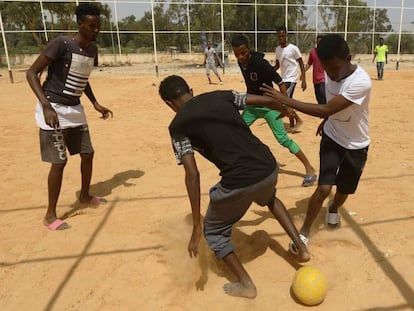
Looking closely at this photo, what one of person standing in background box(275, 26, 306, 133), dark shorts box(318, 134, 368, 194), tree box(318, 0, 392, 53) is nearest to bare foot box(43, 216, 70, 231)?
dark shorts box(318, 134, 368, 194)

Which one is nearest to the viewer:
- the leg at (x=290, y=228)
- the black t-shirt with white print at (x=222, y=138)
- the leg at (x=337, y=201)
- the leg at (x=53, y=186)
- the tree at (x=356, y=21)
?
the black t-shirt with white print at (x=222, y=138)

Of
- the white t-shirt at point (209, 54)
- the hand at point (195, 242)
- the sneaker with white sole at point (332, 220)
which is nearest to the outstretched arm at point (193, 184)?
the hand at point (195, 242)

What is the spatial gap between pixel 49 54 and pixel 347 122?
283 cm

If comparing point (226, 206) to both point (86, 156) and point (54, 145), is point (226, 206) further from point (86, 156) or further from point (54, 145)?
point (86, 156)

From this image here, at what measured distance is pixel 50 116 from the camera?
3693 mm

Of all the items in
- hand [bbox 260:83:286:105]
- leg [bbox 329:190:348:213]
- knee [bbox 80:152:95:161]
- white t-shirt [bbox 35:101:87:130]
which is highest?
hand [bbox 260:83:286:105]

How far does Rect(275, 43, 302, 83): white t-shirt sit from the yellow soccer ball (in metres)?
5.57

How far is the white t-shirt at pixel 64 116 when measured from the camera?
3.93m

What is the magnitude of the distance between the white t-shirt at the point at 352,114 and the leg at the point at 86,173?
2647mm

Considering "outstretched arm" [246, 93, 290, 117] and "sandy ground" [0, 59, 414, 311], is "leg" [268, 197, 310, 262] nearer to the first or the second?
"sandy ground" [0, 59, 414, 311]

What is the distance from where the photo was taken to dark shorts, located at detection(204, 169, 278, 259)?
2770 mm

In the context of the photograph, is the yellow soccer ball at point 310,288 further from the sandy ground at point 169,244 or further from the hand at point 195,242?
the hand at point 195,242

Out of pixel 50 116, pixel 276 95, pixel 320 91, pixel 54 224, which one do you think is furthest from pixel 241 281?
pixel 320 91

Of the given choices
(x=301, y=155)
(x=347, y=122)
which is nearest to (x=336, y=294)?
(x=347, y=122)
